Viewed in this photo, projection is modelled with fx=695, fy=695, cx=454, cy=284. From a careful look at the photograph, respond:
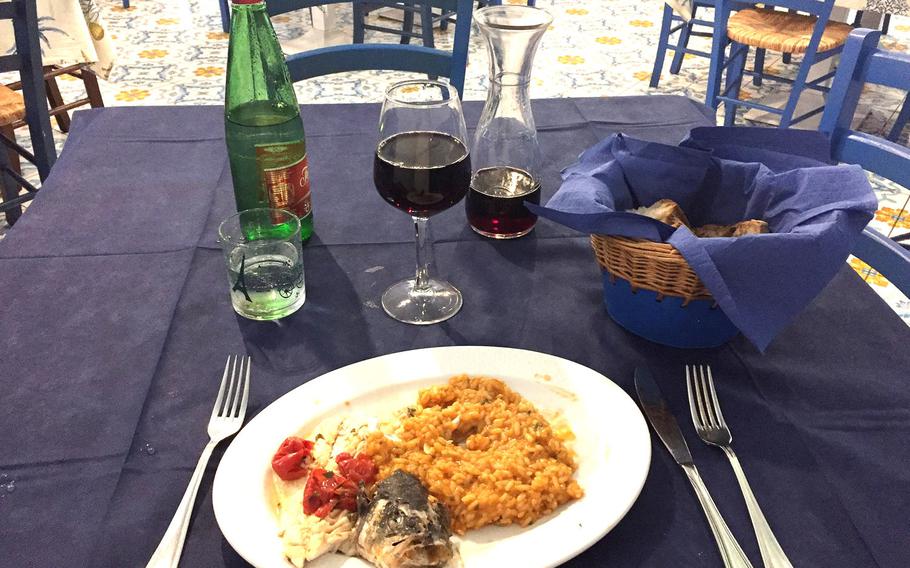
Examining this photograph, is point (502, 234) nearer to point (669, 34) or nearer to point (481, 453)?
point (481, 453)

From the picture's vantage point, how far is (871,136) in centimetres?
106

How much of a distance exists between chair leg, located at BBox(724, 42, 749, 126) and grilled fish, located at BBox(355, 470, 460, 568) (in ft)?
8.45

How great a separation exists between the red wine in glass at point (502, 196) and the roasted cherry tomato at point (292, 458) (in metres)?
0.44

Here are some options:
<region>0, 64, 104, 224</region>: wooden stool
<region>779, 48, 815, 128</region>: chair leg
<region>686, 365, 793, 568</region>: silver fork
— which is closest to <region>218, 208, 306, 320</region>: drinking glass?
<region>686, 365, 793, 568</region>: silver fork

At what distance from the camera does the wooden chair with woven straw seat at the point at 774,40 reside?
2.43 metres

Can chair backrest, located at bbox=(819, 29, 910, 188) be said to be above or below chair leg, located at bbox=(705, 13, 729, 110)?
above

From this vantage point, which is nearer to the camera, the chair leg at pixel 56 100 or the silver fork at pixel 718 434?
the silver fork at pixel 718 434

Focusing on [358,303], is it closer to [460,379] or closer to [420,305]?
[420,305]

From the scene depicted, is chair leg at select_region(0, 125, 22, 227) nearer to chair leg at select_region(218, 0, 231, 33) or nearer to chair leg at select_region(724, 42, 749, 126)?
chair leg at select_region(218, 0, 231, 33)

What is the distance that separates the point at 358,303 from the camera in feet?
2.79

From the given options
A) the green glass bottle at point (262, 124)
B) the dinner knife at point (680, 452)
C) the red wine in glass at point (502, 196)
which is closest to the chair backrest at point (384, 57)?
the green glass bottle at point (262, 124)

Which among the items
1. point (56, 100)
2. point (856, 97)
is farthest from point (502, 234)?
point (56, 100)

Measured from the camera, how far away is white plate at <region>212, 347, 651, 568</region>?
1.77ft

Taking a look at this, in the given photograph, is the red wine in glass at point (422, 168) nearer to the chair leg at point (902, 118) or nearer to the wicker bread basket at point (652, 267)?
the wicker bread basket at point (652, 267)
